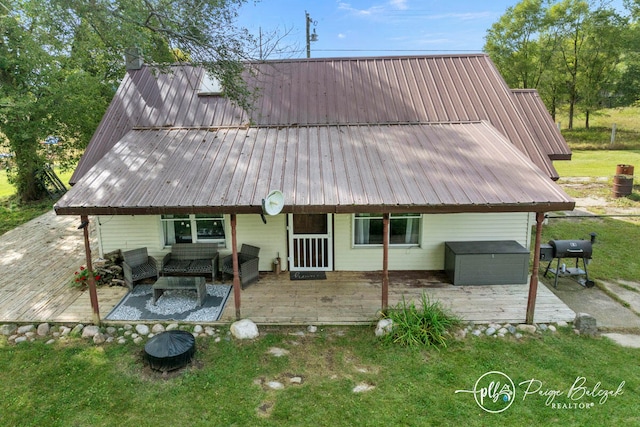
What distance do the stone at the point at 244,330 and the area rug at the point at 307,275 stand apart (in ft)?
7.29

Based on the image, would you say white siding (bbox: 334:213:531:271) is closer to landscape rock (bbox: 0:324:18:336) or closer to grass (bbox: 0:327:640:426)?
grass (bbox: 0:327:640:426)

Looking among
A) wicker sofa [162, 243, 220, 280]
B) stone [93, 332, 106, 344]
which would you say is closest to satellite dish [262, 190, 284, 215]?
wicker sofa [162, 243, 220, 280]

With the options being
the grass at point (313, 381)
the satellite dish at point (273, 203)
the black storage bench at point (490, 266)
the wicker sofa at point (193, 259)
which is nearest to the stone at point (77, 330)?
the grass at point (313, 381)

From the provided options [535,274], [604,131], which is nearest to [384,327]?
[535,274]

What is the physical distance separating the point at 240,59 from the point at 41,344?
6446 mm

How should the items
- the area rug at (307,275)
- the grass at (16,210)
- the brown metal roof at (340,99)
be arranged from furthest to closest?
the grass at (16,210)
the brown metal roof at (340,99)
the area rug at (307,275)

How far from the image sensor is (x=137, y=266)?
864 cm

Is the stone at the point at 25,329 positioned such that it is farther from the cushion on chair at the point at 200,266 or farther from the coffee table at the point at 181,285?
the cushion on chair at the point at 200,266

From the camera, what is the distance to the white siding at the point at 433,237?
347 inches

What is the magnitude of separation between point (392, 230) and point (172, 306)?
16.2 ft

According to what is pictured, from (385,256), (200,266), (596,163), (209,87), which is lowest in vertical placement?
(200,266)

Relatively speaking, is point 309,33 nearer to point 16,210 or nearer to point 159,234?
point 16,210

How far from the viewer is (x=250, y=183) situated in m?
6.76

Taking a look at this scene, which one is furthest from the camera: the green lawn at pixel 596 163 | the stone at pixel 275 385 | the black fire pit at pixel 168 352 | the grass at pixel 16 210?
the green lawn at pixel 596 163
